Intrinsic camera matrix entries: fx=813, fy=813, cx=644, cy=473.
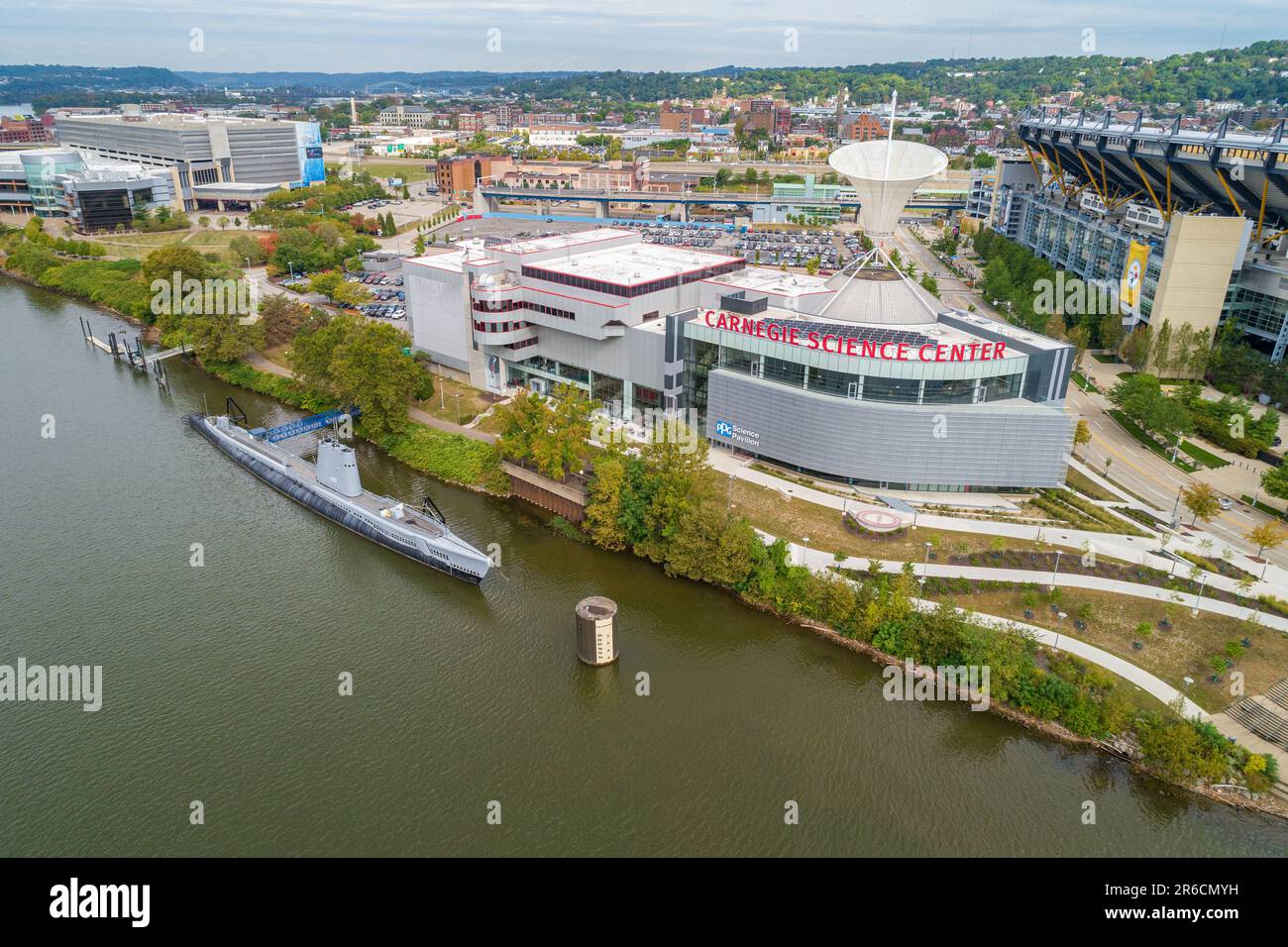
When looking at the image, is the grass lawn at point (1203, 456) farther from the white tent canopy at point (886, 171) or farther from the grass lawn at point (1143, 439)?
the white tent canopy at point (886, 171)

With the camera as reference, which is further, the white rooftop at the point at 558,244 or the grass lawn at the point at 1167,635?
the white rooftop at the point at 558,244

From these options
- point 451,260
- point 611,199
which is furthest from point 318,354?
point 611,199

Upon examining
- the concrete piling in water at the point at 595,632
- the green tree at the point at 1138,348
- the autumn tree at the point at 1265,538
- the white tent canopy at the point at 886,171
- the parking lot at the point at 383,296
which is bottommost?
the concrete piling in water at the point at 595,632

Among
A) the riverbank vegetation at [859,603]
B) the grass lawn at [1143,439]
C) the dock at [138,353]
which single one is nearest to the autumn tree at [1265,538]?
the grass lawn at [1143,439]

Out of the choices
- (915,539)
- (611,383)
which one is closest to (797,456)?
(915,539)

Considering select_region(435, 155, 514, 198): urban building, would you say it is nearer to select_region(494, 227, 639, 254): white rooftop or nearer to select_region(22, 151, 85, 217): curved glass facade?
select_region(22, 151, 85, 217): curved glass facade

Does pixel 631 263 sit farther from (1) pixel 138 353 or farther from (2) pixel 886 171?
(1) pixel 138 353
